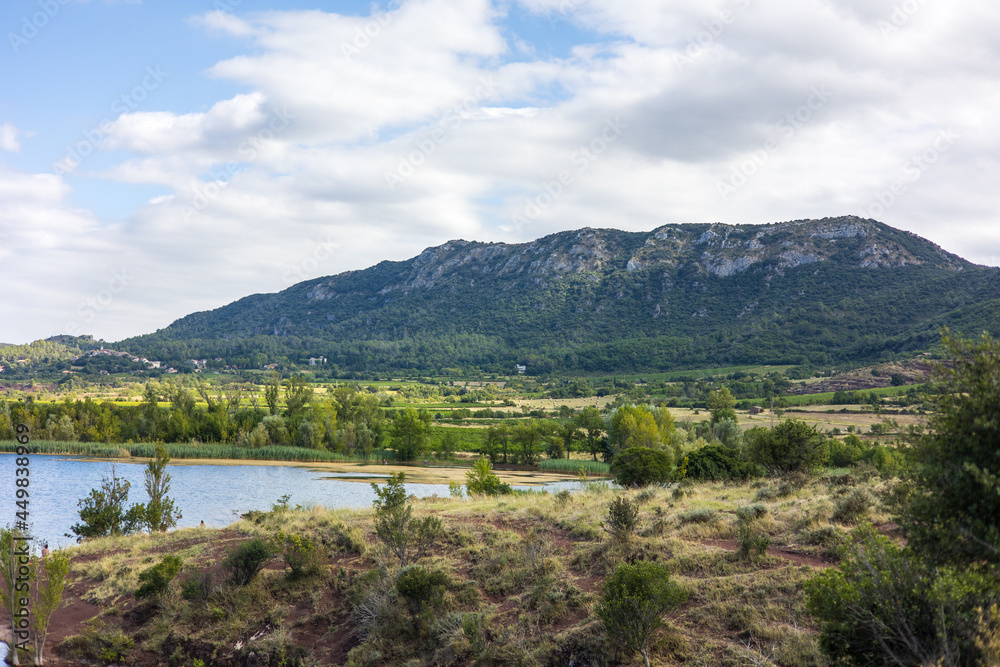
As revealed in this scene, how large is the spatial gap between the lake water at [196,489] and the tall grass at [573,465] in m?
7.30

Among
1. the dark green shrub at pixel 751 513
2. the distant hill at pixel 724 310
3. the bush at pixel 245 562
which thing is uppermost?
the distant hill at pixel 724 310

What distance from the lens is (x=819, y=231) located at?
17338 cm

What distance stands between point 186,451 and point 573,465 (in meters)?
45.6

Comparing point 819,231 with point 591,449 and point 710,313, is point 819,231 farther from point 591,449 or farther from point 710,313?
point 591,449

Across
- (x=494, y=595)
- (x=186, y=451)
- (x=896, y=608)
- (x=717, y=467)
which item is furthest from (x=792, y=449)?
(x=186, y=451)

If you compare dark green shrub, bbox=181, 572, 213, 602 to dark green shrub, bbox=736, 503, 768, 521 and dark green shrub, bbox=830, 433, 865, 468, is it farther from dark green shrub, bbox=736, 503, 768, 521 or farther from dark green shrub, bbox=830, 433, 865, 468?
dark green shrub, bbox=830, 433, 865, 468

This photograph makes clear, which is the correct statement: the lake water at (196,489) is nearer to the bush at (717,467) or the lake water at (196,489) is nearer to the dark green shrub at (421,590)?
the dark green shrub at (421,590)

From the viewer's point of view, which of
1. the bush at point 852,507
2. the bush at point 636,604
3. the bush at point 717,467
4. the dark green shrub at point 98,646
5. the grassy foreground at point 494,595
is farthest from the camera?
the bush at point 717,467

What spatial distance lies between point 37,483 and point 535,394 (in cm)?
9527

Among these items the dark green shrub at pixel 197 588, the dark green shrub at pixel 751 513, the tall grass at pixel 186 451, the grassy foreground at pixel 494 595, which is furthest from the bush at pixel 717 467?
the tall grass at pixel 186 451

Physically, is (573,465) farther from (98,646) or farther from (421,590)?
(98,646)

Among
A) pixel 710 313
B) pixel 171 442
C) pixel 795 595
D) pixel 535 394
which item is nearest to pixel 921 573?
pixel 795 595

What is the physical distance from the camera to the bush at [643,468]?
30.7 metres

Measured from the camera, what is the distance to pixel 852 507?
15070 millimetres
